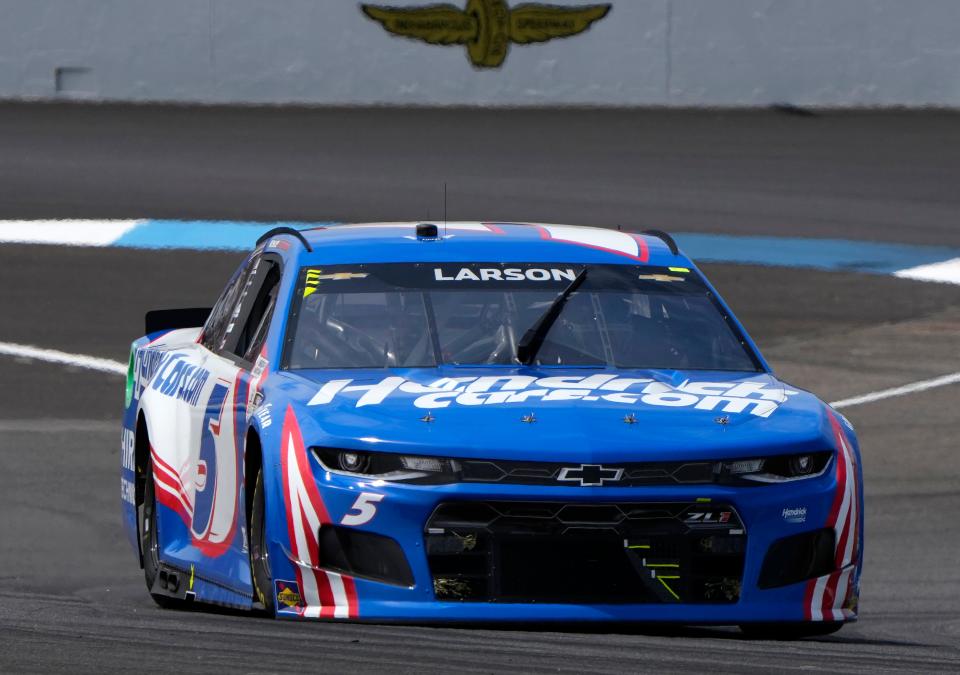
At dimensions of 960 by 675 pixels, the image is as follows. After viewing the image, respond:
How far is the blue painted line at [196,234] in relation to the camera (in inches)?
703

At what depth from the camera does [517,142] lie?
2402 cm

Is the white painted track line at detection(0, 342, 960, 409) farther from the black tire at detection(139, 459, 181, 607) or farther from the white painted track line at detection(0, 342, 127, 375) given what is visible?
the black tire at detection(139, 459, 181, 607)

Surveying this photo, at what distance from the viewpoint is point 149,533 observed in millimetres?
8195

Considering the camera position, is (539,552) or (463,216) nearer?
(539,552)

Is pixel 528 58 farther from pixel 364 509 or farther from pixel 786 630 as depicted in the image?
pixel 364 509

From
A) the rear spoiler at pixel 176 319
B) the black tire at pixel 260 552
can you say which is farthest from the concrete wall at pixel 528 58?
the black tire at pixel 260 552

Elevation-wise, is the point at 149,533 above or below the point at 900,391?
above

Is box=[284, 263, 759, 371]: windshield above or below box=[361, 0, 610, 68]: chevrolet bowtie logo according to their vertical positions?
above

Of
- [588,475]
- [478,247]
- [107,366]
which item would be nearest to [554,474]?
[588,475]

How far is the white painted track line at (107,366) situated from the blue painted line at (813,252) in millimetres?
3577

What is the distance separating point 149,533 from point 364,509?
2.37 metres

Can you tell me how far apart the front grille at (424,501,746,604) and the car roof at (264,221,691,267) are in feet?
5.35

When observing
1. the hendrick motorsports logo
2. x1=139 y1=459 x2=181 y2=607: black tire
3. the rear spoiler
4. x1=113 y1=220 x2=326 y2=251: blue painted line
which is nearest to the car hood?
the hendrick motorsports logo

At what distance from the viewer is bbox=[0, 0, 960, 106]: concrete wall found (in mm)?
26750
